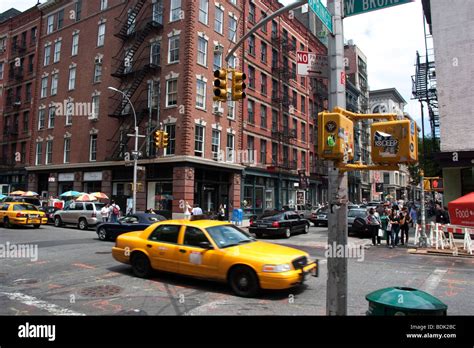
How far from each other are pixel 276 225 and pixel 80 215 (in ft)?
41.3

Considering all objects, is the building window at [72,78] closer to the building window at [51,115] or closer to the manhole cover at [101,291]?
the building window at [51,115]

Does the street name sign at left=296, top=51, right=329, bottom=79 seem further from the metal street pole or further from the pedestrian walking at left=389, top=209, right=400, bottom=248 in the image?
the pedestrian walking at left=389, top=209, right=400, bottom=248

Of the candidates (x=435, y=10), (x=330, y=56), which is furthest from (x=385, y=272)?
(x=435, y=10)

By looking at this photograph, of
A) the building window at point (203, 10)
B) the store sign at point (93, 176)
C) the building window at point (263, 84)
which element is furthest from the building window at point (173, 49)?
the store sign at point (93, 176)

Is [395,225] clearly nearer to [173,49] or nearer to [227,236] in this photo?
[227,236]

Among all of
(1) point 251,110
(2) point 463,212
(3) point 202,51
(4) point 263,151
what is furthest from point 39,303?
(4) point 263,151

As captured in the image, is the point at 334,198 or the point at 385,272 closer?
the point at 334,198

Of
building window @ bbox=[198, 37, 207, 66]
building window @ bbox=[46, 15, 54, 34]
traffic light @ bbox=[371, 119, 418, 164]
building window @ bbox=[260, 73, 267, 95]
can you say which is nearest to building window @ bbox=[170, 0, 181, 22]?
building window @ bbox=[198, 37, 207, 66]

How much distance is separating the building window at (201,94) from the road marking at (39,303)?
2114 cm

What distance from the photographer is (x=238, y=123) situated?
103 ft

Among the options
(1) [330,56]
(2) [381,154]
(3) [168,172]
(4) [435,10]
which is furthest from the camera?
(3) [168,172]

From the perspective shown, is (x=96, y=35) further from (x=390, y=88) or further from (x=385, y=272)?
(x=390, y=88)

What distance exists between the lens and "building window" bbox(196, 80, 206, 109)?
1064 inches
